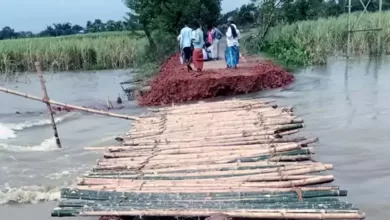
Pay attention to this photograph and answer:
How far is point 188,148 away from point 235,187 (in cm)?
147

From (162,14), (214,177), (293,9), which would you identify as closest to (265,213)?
(214,177)

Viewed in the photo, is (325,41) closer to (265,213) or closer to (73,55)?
(73,55)

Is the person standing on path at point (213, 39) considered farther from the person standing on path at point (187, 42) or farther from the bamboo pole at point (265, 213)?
the bamboo pole at point (265, 213)

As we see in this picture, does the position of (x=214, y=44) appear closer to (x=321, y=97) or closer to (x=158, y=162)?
(x=321, y=97)

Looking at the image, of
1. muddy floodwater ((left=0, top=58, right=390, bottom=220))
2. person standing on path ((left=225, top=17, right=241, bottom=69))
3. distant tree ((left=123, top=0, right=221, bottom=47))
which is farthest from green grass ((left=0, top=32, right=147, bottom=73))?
person standing on path ((left=225, top=17, right=241, bottom=69))

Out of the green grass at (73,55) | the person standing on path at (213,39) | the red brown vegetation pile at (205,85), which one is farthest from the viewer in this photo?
the green grass at (73,55)

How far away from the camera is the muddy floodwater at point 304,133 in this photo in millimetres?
6613

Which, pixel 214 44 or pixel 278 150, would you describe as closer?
pixel 278 150

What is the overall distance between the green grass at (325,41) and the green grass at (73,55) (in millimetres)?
8584

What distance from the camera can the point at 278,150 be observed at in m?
5.55

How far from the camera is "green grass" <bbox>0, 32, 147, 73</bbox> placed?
30.1 metres

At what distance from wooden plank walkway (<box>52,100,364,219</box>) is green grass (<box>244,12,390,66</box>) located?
45.4ft

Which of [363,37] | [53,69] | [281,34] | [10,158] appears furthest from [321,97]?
[53,69]

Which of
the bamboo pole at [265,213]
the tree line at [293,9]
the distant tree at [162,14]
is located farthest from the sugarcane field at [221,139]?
the distant tree at [162,14]
